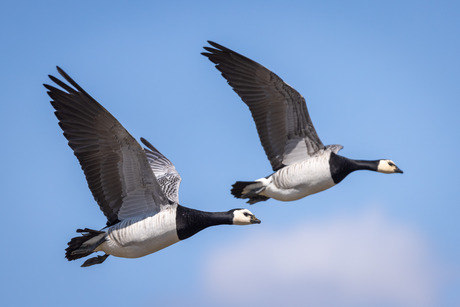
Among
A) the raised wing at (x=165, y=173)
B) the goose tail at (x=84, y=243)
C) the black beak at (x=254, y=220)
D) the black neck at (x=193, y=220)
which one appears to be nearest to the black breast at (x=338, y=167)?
the black beak at (x=254, y=220)

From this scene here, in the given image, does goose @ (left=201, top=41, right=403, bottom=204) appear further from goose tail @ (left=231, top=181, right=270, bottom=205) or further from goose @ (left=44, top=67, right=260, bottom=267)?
goose @ (left=44, top=67, right=260, bottom=267)

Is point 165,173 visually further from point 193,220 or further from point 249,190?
point 193,220

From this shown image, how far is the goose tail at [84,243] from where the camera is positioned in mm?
13078

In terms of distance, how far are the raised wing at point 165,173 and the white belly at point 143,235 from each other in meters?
0.89

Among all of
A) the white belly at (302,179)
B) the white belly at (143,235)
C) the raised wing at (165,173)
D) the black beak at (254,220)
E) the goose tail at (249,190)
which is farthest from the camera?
the goose tail at (249,190)

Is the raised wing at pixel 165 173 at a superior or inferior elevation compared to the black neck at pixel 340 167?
superior

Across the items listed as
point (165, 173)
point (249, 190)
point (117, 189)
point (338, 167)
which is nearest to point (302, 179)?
point (338, 167)

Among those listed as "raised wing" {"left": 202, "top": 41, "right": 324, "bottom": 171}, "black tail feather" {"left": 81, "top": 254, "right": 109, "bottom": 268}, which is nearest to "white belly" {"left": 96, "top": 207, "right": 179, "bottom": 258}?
"black tail feather" {"left": 81, "top": 254, "right": 109, "bottom": 268}

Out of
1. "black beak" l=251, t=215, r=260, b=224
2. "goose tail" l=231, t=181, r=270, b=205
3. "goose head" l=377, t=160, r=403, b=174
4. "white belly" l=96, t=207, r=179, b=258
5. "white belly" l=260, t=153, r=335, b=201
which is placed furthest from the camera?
"goose head" l=377, t=160, r=403, b=174

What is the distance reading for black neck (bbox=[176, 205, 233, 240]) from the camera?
42.0 ft

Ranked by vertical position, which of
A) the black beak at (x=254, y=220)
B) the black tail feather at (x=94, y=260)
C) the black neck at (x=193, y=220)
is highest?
the black neck at (x=193, y=220)

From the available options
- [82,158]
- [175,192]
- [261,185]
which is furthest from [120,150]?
[261,185]

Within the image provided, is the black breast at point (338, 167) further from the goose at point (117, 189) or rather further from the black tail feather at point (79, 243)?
the black tail feather at point (79, 243)

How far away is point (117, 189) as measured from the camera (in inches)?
509
